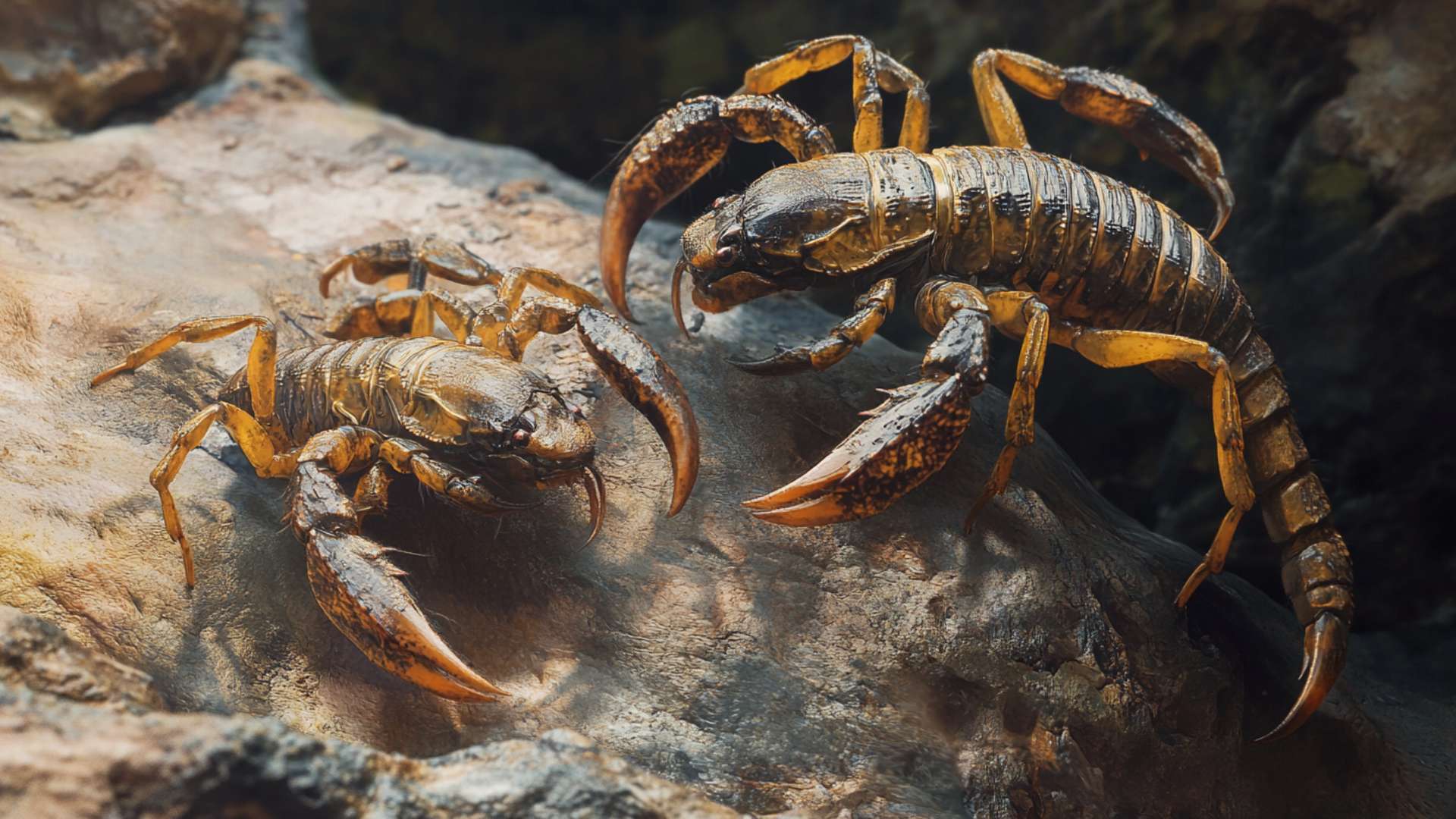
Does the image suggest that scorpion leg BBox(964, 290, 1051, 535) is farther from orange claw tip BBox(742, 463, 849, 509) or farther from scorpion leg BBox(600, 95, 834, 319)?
scorpion leg BBox(600, 95, 834, 319)

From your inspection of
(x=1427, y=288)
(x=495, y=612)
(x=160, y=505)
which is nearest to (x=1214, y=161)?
(x=1427, y=288)

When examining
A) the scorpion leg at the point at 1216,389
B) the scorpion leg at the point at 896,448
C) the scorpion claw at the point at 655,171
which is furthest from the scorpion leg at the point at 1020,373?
the scorpion claw at the point at 655,171

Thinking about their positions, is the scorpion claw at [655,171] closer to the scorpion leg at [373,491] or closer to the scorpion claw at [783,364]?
the scorpion claw at [783,364]

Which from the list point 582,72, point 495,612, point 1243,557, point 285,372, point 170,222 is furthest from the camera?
point 582,72

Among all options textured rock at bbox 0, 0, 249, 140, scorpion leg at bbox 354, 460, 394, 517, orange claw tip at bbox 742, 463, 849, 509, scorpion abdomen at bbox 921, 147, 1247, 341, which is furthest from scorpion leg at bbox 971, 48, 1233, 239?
textured rock at bbox 0, 0, 249, 140

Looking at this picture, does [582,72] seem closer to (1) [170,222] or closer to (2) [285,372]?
(1) [170,222]

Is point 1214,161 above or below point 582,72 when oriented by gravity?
above
